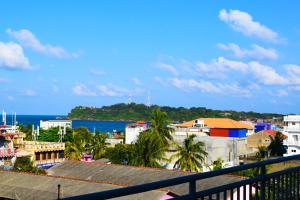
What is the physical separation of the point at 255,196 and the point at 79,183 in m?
21.8

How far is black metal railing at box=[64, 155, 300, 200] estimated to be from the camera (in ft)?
12.4

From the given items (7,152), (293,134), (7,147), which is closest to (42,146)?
(7,147)

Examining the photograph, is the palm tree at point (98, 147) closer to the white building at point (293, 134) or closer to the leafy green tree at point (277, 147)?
the white building at point (293, 134)

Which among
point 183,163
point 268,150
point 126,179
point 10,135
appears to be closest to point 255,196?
point 126,179

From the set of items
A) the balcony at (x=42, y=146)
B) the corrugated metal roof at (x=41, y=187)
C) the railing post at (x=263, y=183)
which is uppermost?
the railing post at (x=263, y=183)

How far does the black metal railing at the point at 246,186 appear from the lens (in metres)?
3.78

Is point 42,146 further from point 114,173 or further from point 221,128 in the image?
point 221,128

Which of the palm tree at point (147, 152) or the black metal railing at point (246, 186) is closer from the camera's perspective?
the black metal railing at point (246, 186)

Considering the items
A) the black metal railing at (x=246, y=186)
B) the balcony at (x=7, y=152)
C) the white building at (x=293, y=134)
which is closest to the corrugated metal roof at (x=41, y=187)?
the black metal railing at (x=246, y=186)

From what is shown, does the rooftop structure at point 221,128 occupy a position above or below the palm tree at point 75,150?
above

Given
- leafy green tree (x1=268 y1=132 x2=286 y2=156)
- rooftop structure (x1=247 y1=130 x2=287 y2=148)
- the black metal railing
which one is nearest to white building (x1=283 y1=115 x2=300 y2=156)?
leafy green tree (x1=268 y1=132 x2=286 y2=156)

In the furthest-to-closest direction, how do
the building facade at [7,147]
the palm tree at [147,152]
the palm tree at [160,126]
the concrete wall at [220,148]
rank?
the concrete wall at [220,148] → the building facade at [7,147] → the palm tree at [160,126] → the palm tree at [147,152]

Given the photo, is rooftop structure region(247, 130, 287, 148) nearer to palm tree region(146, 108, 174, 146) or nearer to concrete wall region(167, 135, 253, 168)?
concrete wall region(167, 135, 253, 168)

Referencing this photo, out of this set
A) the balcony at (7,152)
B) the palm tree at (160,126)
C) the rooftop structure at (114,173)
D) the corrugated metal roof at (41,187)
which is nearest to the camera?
the corrugated metal roof at (41,187)
